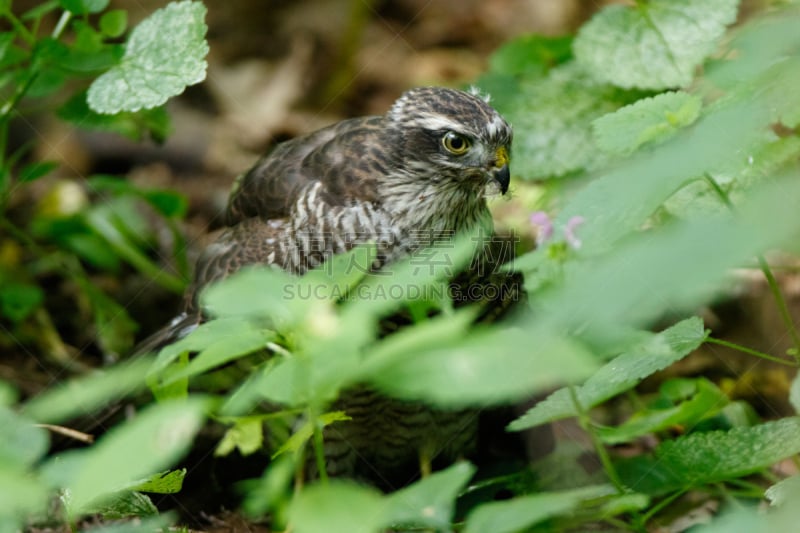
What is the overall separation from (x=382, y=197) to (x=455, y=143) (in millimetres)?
334

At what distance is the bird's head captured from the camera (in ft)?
11.4

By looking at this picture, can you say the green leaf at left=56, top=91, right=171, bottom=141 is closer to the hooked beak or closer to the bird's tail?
the bird's tail

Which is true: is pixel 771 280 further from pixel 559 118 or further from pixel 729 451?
pixel 559 118

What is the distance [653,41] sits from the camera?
4.24 meters

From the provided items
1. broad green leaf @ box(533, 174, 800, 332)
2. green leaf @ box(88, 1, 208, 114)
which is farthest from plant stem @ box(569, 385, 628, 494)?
green leaf @ box(88, 1, 208, 114)

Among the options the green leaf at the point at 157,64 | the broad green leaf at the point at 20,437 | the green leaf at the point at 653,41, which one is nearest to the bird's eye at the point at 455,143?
the green leaf at the point at 157,64

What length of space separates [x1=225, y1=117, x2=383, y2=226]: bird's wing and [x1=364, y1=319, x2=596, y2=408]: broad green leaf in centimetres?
199

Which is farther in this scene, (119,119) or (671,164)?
(119,119)

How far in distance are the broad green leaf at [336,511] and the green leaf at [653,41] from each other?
2.90 metres

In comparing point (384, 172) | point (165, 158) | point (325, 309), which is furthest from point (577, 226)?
point (165, 158)

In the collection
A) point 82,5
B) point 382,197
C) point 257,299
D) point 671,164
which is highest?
point 82,5

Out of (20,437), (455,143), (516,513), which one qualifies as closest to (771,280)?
(455,143)

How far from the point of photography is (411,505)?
1975 mm

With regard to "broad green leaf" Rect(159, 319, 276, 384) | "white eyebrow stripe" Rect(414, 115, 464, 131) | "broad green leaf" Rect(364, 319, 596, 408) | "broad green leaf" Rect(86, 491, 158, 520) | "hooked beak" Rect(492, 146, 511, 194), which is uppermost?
"broad green leaf" Rect(364, 319, 596, 408)
